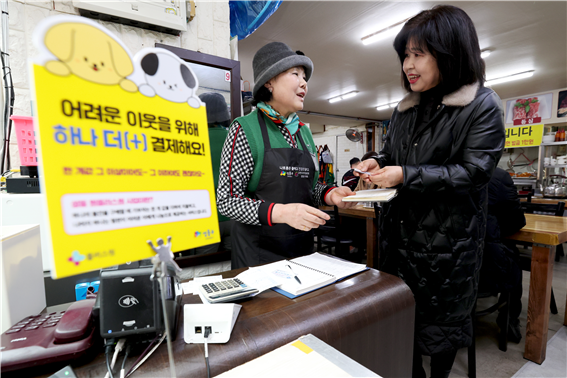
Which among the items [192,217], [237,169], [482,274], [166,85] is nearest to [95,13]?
[237,169]

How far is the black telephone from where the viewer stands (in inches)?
18.5

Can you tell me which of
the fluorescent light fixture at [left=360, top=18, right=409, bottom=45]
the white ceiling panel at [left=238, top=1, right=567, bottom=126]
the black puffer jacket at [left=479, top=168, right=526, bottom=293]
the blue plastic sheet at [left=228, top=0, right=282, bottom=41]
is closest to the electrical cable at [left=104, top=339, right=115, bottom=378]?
the black puffer jacket at [left=479, top=168, right=526, bottom=293]

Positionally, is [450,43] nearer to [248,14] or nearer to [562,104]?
[248,14]

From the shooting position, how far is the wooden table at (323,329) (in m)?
0.53

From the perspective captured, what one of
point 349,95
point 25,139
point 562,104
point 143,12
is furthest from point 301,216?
point 562,104

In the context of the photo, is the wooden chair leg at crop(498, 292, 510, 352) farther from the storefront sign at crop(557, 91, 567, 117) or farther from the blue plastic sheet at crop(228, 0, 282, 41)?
the storefront sign at crop(557, 91, 567, 117)

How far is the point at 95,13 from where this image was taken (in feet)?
4.97

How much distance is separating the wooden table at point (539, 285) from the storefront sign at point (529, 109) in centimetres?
691

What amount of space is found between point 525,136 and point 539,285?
18.6 ft

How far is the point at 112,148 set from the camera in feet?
1.25

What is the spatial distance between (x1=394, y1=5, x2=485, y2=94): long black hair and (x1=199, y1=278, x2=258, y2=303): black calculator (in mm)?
1076

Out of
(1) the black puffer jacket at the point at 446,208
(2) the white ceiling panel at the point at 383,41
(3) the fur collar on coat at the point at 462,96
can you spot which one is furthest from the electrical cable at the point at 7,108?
(2) the white ceiling panel at the point at 383,41

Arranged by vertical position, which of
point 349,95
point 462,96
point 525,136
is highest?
point 349,95

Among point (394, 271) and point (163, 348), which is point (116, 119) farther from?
point (394, 271)
